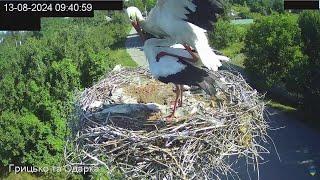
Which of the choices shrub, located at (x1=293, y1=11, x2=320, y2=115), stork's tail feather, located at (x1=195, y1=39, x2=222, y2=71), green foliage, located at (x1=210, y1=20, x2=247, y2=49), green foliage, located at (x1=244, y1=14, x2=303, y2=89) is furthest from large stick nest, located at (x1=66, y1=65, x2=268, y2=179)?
green foliage, located at (x1=210, y1=20, x2=247, y2=49)

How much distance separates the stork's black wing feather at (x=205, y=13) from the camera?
6.63 m

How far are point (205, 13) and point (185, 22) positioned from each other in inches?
11.4

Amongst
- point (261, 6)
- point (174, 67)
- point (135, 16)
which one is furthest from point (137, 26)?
point (261, 6)

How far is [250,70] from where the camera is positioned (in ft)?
81.9

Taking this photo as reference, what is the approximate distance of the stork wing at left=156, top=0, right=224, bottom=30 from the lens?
6641 mm

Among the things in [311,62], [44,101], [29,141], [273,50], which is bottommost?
[29,141]

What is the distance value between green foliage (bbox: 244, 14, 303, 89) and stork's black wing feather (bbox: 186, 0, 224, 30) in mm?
17005

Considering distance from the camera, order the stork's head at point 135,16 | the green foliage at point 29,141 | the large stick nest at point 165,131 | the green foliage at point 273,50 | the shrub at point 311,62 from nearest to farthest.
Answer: the large stick nest at point 165,131
the stork's head at point 135,16
the green foliage at point 29,141
the shrub at point 311,62
the green foliage at point 273,50

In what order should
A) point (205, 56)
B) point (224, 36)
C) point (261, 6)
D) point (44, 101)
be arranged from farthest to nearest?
point (261, 6)
point (224, 36)
point (44, 101)
point (205, 56)

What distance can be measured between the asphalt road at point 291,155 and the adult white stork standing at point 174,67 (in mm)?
8134

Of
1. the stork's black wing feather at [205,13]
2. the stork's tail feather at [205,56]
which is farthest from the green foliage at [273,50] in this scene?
the stork's black wing feather at [205,13]

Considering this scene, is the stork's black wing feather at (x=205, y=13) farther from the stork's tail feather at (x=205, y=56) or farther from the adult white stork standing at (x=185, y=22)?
the stork's tail feather at (x=205, y=56)

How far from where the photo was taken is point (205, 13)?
6773mm

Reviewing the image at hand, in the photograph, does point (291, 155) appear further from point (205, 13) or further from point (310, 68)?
point (205, 13)
